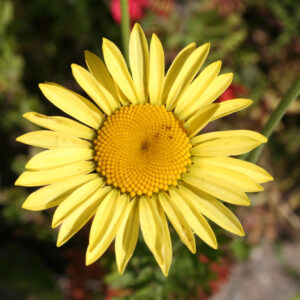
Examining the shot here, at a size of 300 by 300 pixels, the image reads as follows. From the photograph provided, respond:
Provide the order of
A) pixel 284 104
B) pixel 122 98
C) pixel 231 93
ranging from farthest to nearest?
pixel 231 93, pixel 122 98, pixel 284 104

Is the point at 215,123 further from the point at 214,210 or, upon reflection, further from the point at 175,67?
the point at 214,210

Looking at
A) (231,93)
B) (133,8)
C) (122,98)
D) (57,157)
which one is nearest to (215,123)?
(231,93)

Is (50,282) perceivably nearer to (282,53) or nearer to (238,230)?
(238,230)

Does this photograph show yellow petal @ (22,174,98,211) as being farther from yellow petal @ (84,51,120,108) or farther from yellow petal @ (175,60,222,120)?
yellow petal @ (175,60,222,120)

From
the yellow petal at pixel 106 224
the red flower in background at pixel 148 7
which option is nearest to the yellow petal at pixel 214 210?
the yellow petal at pixel 106 224

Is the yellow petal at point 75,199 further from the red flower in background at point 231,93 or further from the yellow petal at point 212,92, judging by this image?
the red flower in background at point 231,93

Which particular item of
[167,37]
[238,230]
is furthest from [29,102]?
[238,230]

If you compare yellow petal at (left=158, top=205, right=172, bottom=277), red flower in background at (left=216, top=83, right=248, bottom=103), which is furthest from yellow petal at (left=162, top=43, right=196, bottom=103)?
red flower in background at (left=216, top=83, right=248, bottom=103)
